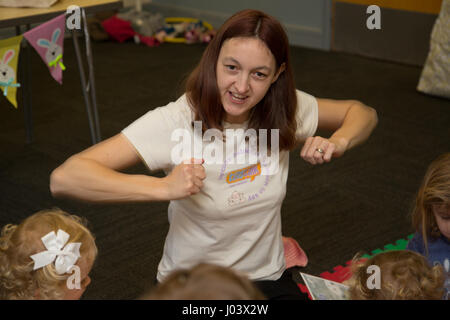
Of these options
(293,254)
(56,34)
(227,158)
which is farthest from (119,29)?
(227,158)

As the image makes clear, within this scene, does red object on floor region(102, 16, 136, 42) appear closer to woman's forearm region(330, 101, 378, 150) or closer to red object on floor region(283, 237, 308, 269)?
red object on floor region(283, 237, 308, 269)

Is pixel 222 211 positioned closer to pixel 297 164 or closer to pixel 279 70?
pixel 279 70

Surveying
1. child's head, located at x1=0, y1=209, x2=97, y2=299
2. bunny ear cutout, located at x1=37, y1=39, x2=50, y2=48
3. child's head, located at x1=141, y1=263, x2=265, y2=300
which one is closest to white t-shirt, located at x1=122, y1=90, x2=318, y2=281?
child's head, located at x1=0, y1=209, x2=97, y2=299

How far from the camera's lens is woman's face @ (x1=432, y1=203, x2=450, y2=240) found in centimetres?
166

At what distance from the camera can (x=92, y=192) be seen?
54.2 inches

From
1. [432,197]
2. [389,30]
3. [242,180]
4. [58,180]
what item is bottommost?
[389,30]

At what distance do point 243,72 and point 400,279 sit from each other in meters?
0.59

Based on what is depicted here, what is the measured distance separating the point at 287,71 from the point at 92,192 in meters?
0.58

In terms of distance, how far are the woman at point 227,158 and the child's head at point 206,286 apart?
51 centimetres

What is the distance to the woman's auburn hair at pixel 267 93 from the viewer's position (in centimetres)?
148

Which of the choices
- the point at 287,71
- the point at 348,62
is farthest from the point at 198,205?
the point at 348,62

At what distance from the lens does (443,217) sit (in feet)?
5.51

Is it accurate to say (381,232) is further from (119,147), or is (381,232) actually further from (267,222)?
(119,147)

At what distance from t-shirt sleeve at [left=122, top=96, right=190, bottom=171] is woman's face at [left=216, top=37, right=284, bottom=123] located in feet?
0.41
